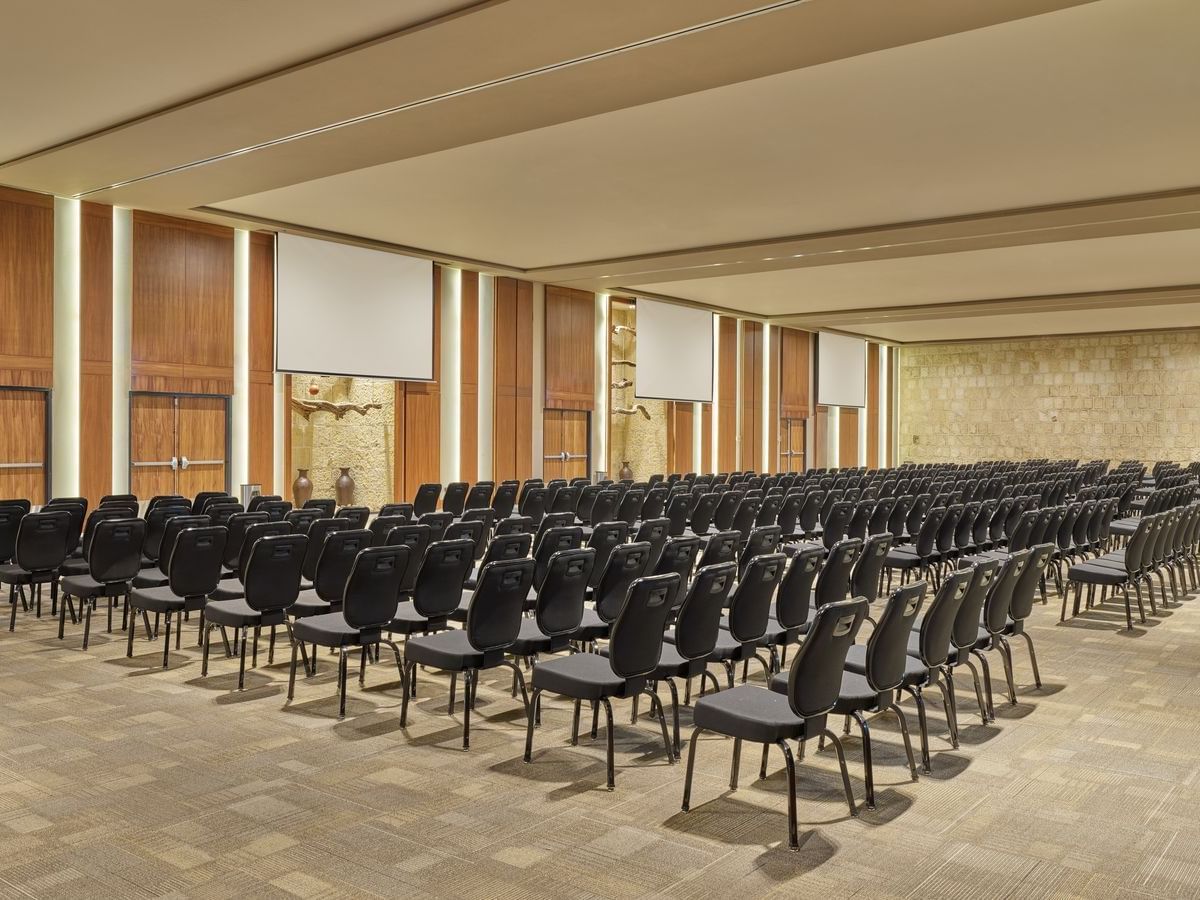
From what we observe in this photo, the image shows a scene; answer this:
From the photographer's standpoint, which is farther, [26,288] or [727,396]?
[727,396]

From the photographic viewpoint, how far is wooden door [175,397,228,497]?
42.8 feet

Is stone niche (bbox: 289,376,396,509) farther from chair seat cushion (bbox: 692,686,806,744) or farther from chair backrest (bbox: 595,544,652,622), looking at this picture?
chair seat cushion (bbox: 692,686,806,744)

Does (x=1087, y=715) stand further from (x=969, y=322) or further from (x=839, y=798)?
(x=969, y=322)

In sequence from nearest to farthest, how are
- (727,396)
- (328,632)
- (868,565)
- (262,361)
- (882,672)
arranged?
1. (882,672)
2. (328,632)
3. (868,565)
4. (262,361)
5. (727,396)

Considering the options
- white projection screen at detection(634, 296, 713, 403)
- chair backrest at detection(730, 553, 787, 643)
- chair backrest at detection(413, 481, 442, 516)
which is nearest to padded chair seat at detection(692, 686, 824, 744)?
chair backrest at detection(730, 553, 787, 643)

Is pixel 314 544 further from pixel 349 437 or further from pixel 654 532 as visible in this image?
pixel 349 437

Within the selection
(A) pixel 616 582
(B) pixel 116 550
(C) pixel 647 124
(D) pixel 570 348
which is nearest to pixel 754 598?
(A) pixel 616 582

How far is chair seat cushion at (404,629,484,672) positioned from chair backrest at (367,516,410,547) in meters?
1.11

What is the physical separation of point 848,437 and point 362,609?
25.0 metres

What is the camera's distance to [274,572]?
18.9ft

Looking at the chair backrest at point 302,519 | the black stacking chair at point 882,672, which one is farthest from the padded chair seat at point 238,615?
the black stacking chair at point 882,672

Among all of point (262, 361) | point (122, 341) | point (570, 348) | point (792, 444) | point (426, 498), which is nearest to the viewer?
point (426, 498)

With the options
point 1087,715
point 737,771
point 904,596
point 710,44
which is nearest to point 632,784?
point 737,771

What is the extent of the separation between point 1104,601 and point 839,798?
245 inches
